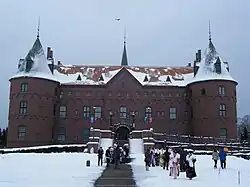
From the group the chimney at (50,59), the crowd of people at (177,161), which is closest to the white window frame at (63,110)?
the chimney at (50,59)

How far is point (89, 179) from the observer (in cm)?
Answer: 2017

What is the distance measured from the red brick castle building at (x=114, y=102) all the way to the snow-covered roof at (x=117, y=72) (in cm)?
17

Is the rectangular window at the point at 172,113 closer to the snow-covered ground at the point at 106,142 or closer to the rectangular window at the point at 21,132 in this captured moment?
the snow-covered ground at the point at 106,142

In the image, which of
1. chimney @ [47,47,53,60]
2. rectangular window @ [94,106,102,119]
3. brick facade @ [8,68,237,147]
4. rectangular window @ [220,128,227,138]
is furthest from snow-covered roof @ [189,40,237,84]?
chimney @ [47,47,53,60]

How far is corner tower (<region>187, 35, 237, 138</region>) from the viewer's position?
184 ft

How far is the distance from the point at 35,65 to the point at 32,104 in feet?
21.0

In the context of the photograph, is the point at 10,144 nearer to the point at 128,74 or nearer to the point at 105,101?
the point at 105,101

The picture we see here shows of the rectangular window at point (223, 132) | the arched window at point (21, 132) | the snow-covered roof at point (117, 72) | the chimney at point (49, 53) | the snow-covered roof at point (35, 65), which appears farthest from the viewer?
the chimney at point (49, 53)

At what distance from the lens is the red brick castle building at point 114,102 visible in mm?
56312

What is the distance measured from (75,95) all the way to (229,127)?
24597mm

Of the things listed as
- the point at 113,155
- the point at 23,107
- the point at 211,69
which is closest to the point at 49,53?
the point at 23,107

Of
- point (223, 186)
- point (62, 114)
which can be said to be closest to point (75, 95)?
point (62, 114)

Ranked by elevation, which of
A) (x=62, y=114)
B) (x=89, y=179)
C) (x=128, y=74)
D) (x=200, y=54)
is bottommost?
(x=89, y=179)

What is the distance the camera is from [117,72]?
6172 cm
